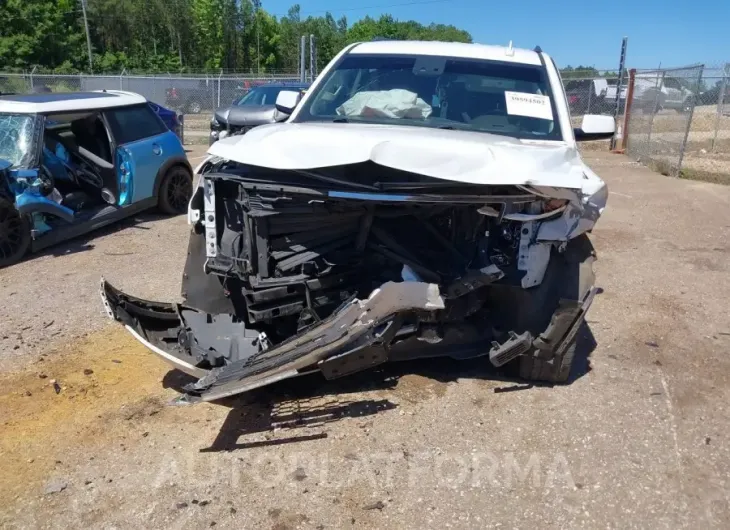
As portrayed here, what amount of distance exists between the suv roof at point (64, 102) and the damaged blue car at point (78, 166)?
0.4 inches

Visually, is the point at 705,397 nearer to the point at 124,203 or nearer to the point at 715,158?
the point at 124,203

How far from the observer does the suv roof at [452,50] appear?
15.6 ft

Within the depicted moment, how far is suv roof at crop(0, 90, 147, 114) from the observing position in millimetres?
6910

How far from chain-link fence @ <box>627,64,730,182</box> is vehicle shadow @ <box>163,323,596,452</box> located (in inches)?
409

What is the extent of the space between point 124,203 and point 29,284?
82.2 inches

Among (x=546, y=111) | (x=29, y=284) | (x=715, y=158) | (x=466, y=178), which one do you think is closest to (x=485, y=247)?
(x=466, y=178)

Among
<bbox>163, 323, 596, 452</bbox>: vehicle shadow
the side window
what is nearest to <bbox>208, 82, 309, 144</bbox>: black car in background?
the side window

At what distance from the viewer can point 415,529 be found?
9.12ft

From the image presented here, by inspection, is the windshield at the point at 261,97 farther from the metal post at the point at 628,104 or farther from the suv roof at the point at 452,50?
the metal post at the point at 628,104

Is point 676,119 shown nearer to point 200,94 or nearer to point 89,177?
point 89,177

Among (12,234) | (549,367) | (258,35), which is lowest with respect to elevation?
(549,367)

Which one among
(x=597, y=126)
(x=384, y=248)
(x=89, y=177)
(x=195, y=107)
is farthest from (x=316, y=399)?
(x=195, y=107)

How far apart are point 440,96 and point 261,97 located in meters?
10.5

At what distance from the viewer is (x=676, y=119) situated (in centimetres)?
1423
